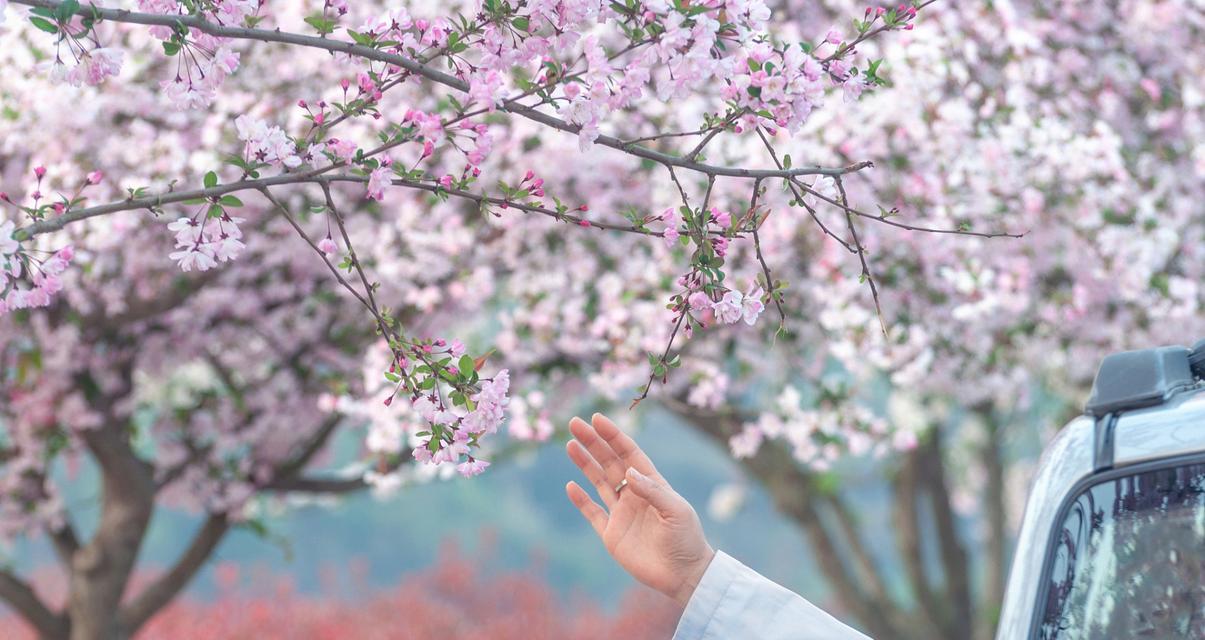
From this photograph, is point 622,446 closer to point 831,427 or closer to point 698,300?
point 698,300

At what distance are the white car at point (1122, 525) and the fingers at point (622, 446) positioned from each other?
0.74 m

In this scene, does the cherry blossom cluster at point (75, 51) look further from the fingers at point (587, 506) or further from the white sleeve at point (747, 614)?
the white sleeve at point (747, 614)

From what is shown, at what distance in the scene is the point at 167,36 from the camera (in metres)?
2.68

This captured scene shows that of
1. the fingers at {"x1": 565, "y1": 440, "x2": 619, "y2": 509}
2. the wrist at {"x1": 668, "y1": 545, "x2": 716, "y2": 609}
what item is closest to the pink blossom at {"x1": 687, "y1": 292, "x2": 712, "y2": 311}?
the fingers at {"x1": 565, "y1": 440, "x2": 619, "y2": 509}

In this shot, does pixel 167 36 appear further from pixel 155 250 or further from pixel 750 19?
pixel 155 250

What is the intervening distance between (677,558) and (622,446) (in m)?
0.26

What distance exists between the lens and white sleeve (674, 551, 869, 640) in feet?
7.61

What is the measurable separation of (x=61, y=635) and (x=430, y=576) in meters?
11.9

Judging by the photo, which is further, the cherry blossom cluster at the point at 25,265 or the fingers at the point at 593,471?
the fingers at the point at 593,471

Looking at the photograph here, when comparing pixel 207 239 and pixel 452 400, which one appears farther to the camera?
pixel 207 239

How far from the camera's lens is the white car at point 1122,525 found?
2.02 m

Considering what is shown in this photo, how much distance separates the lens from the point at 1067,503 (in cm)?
211

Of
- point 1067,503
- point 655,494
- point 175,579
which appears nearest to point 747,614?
point 655,494

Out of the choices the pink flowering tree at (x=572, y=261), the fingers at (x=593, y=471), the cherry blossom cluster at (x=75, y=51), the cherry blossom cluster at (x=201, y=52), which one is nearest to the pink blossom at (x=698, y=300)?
the fingers at (x=593, y=471)
